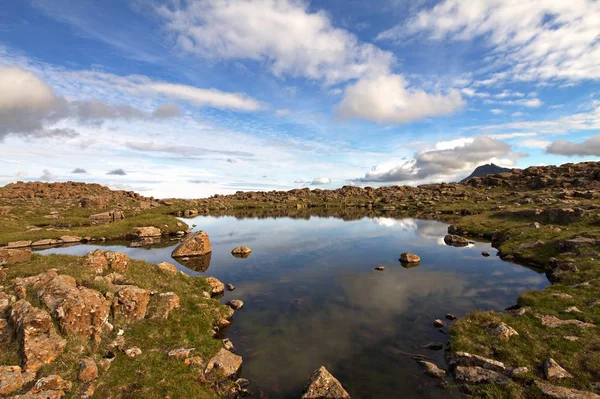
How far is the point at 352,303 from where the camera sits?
33.2 meters

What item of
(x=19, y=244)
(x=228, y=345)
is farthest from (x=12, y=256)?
(x=19, y=244)

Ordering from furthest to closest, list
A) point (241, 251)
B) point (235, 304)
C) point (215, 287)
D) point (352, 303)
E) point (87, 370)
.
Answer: point (241, 251) → point (215, 287) → point (352, 303) → point (235, 304) → point (87, 370)

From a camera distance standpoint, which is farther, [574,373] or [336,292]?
[336,292]

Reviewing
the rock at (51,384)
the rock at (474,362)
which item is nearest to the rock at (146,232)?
the rock at (51,384)

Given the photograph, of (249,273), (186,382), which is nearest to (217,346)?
(186,382)

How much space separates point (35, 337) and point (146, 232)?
66077 mm

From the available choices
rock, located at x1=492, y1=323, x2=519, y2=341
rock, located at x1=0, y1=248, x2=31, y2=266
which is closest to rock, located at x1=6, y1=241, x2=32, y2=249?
rock, located at x1=0, y1=248, x2=31, y2=266

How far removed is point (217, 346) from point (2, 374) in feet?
39.2

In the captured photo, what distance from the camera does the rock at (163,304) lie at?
24.2 metres

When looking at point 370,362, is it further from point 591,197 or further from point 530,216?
point 591,197

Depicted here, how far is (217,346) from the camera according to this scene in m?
22.6

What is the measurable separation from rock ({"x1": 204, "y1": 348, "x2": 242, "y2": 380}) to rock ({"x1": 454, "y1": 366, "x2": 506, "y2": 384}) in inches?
585

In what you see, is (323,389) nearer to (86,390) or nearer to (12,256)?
(86,390)

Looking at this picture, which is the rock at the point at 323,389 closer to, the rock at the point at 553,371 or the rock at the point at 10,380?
the rock at the point at 553,371
